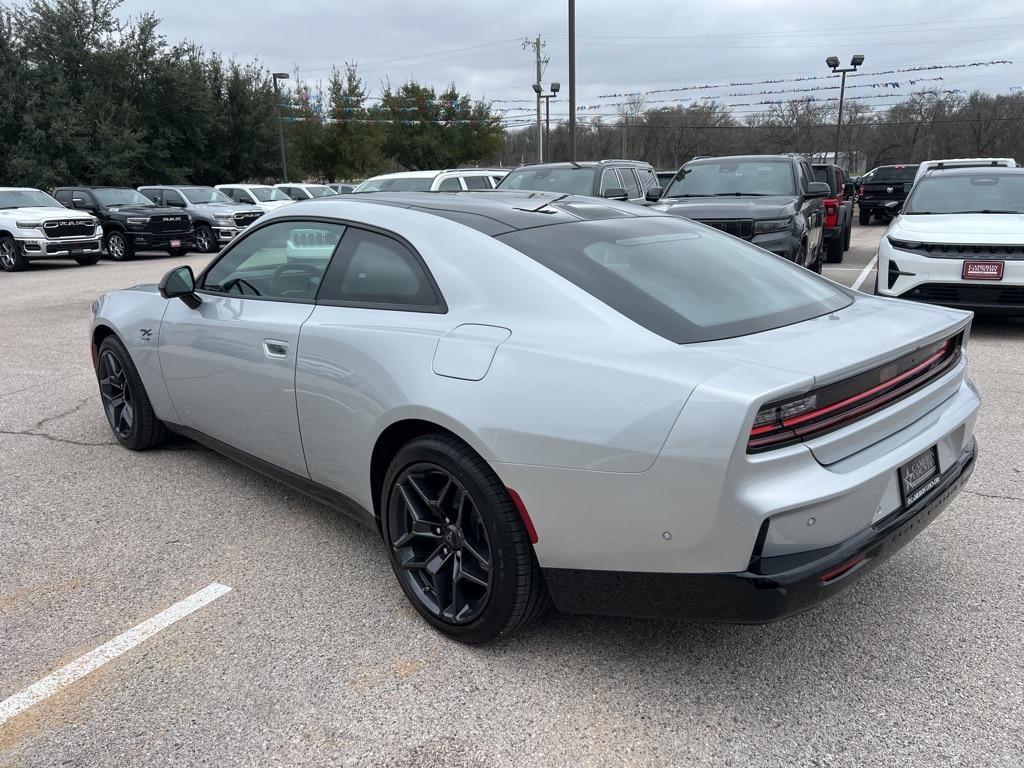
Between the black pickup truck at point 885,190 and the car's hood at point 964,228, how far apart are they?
16910 mm

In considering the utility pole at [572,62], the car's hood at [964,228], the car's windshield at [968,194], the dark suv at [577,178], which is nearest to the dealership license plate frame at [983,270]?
the car's hood at [964,228]

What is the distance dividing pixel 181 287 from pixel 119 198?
17.9m

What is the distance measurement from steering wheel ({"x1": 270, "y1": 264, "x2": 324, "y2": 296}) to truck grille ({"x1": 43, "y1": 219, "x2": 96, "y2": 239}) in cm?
1556

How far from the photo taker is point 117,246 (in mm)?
18922

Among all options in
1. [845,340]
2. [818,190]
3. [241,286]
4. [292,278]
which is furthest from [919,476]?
[818,190]

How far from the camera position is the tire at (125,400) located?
457 cm

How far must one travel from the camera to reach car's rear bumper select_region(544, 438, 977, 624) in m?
2.15

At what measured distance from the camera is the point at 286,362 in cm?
329

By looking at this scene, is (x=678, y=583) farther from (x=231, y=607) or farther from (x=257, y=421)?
(x=257, y=421)

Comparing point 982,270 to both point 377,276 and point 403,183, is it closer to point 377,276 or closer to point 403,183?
point 377,276

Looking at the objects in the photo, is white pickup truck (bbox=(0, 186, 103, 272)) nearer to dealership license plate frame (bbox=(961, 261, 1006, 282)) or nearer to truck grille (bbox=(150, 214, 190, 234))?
truck grille (bbox=(150, 214, 190, 234))

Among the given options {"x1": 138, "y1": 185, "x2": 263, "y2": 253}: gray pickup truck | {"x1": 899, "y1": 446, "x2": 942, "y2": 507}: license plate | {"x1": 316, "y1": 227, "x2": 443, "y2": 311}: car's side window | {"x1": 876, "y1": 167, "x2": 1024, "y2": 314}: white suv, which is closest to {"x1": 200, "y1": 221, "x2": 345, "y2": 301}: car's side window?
{"x1": 316, "y1": 227, "x2": 443, "y2": 311}: car's side window

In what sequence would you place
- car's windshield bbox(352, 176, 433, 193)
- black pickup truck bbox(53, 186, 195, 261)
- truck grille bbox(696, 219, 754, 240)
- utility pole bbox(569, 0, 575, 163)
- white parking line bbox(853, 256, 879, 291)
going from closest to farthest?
truck grille bbox(696, 219, 754, 240) < white parking line bbox(853, 256, 879, 291) < car's windshield bbox(352, 176, 433, 193) < black pickup truck bbox(53, 186, 195, 261) < utility pole bbox(569, 0, 575, 163)

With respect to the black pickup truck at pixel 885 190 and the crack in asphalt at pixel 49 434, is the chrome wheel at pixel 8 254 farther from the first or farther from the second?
the black pickup truck at pixel 885 190
